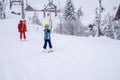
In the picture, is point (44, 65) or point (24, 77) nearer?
point (24, 77)

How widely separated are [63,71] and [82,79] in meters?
1.11

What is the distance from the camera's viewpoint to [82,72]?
A: 7.40m

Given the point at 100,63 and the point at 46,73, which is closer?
the point at 46,73

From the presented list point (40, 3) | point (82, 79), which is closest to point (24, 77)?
point (82, 79)

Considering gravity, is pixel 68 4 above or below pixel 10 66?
above

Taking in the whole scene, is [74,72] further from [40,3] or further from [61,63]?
[40,3]

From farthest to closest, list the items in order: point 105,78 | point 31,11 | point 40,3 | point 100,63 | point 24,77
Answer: point 40,3
point 31,11
point 100,63
point 24,77
point 105,78

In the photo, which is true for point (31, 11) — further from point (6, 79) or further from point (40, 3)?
point (6, 79)

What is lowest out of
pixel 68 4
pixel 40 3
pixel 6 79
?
pixel 6 79

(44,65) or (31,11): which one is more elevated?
(31,11)

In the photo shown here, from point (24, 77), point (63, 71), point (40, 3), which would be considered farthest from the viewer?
point (40, 3)

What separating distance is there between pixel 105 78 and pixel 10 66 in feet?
13.4

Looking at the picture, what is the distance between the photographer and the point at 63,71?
7625mm

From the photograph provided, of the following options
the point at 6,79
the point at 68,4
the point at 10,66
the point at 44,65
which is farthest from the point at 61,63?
the point at 68,4
